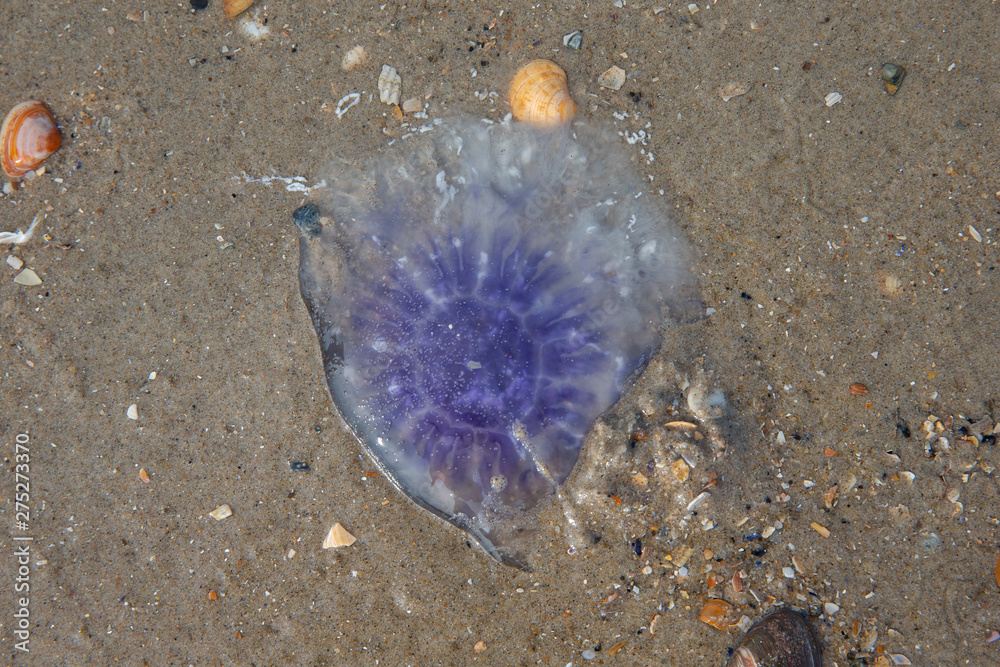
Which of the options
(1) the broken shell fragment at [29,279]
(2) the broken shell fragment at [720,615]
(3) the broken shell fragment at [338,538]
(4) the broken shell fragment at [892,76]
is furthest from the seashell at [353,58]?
(2) the broken shell fragment at [720,615]

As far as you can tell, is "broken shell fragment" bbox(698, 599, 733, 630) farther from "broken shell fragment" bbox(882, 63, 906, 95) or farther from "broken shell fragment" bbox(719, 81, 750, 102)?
"broken shell fragment" bbox(882, 63, 906, 95)

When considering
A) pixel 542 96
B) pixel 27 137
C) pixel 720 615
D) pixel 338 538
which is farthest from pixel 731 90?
pixel 27 137

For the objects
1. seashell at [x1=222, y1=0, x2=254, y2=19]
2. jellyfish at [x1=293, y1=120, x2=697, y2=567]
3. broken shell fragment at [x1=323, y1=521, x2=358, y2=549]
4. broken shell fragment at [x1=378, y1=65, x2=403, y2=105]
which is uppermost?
seashell at [x1=222, y1=0, x2=254, y2=19]

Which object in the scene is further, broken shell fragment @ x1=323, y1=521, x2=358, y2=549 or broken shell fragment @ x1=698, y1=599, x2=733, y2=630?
broken shell fragment @ x1=323, y1=521, x2=358, y2=549

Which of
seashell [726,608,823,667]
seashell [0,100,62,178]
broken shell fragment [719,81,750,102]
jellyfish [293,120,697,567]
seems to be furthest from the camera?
seashell [0,100,62,178]

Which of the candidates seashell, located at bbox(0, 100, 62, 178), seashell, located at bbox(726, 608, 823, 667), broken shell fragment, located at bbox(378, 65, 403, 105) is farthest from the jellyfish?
seashell, located at bbox(0, 100, 62, 178)

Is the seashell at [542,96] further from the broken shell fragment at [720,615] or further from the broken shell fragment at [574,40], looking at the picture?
the broken shell fragment at [720,615]

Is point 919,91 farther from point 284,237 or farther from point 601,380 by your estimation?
point 284,237

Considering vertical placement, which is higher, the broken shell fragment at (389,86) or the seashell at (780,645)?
the broken shell fragment at (389,86)
